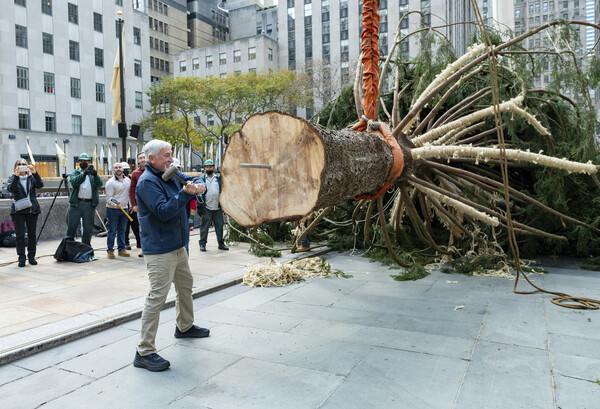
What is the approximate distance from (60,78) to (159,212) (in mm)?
45570

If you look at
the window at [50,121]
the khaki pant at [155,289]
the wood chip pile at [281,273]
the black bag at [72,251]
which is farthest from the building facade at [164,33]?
the khaki pant at [155,289]

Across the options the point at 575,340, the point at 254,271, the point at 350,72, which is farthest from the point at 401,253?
the point at 350,72

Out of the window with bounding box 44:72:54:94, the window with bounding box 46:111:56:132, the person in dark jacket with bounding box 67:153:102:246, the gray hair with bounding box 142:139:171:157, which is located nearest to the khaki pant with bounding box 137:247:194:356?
the gray hair with bounding box 142:139:171:157

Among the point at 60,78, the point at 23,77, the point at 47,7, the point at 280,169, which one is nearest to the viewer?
the point at 280,169

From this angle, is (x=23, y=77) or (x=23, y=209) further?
(x=23, y=77)

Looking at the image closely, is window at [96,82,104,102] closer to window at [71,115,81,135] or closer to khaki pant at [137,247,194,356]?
window at [71,115,81,135]

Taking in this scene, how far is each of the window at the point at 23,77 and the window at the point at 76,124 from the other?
16.0ft

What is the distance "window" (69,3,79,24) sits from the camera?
4388cm

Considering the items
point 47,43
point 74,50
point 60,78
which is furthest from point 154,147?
point 74,50

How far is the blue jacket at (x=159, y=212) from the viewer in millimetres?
4004

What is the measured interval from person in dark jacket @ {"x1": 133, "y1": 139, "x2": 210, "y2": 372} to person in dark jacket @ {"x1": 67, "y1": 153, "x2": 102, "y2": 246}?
5.42 metres

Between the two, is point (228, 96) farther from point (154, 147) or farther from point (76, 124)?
point (154, 147)

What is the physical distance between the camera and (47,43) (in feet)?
138

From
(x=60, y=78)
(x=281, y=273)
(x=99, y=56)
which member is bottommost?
(x=281, y=273)
